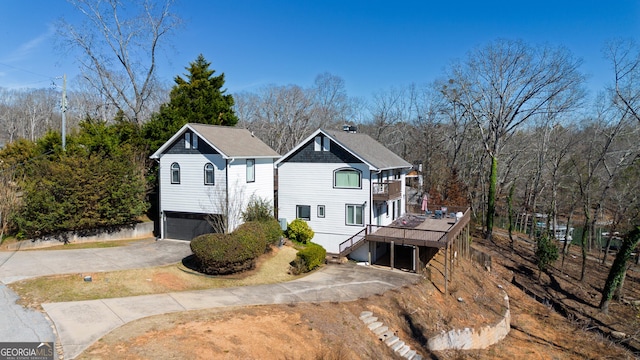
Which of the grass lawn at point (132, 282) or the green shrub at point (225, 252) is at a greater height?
the green shrub at point (225, 252)

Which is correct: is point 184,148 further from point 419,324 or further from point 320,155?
point 419,324

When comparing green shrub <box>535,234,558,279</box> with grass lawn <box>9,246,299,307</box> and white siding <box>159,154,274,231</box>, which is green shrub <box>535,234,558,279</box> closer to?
grass lawn <box>9,246,299,307</box>

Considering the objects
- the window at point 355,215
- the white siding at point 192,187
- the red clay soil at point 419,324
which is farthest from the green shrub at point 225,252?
the window at point 355,215

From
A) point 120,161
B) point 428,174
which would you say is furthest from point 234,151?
point 428,174

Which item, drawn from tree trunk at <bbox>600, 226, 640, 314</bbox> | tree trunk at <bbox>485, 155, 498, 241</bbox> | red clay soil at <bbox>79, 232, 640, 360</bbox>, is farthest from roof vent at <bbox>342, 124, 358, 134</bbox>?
tree trunk at <bbox>600, 226, 640, 314</bbox>

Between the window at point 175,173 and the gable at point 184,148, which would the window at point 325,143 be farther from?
the window at point 175,173

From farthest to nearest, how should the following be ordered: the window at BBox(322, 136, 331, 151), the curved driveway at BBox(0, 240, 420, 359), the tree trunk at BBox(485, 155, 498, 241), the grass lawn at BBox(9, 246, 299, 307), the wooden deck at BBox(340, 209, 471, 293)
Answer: the tree trunk at BBox(485, 155, 498, 241)
the window at BBox(322, 136, 331, 151)
the wooden deck at BBox(340, 209, 471, 293)
the grass lawn at BBox(9, 246, 299, 307)
the curved driveway at BBox(0, 240, 420, 359)
